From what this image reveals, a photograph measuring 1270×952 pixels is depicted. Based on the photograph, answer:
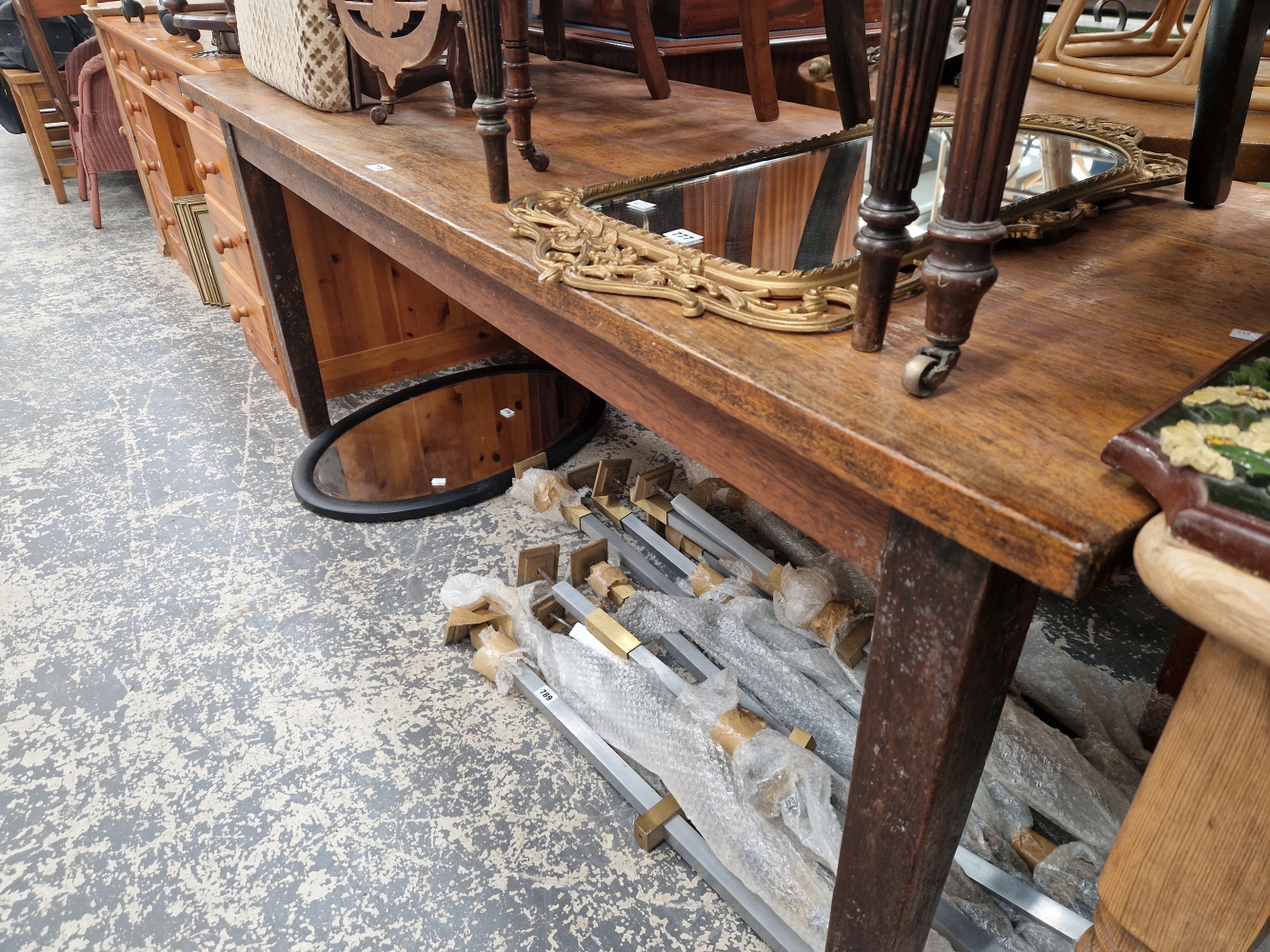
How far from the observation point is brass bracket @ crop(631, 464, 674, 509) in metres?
1.77

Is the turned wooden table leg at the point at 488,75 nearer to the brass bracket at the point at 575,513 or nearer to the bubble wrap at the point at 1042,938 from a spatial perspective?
the brass bracket at the point at 575,513

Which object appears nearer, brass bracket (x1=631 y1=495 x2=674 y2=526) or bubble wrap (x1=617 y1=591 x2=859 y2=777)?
bubble wrap (x1=617 y1=591 x2=859 y2=777)

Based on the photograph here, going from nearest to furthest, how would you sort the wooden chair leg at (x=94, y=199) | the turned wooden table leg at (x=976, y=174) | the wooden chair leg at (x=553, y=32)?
the turned wooden table leg at (x=976, y=174) → the wooden chair leg at (x=553, y=32) → the wooden chair leg at (x=94, y=199)

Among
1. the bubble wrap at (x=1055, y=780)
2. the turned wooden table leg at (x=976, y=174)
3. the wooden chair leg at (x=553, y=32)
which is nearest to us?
the turned wooden table leg at (x=976, y=174)

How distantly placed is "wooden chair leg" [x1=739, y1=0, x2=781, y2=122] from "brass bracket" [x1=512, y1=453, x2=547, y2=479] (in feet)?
2.86

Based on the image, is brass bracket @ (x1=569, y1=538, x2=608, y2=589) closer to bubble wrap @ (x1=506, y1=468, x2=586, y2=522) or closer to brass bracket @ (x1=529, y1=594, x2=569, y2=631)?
brass bracket @ (x1=529, y1=594, x2=569, y2=631)

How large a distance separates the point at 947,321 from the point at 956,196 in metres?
0.09

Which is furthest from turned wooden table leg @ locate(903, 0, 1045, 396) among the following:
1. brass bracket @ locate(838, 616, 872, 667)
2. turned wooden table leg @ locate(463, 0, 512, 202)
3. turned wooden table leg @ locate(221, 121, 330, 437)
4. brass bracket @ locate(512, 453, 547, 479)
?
turned wooden table leg @ locate(221, 121, 330, 437)

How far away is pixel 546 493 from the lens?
1.86 metres

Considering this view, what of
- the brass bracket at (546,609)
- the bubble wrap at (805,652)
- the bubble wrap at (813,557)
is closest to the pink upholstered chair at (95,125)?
the brass bracket at (546,609)

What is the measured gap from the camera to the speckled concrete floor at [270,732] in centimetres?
112

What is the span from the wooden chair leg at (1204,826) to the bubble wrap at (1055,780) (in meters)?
Answer: 0.57

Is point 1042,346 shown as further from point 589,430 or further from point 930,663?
point 589,430

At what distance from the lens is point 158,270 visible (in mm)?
3545
